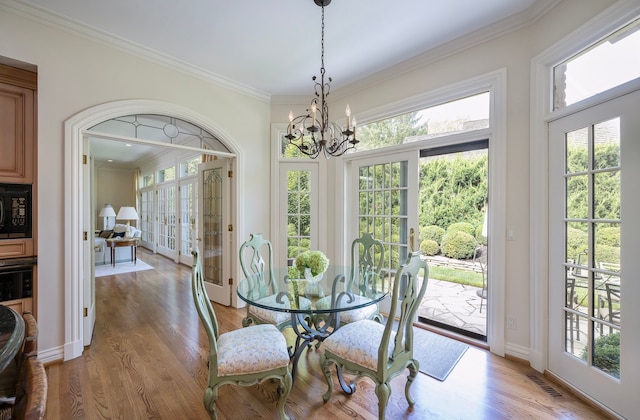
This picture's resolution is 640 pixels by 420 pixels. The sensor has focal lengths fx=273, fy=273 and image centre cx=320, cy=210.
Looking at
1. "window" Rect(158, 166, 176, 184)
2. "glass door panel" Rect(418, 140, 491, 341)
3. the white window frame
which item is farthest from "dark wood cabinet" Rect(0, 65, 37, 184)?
"glass door panel" Rect(418, 140, 491, 341)

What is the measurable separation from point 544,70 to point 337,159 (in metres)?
2.27

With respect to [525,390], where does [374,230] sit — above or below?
above

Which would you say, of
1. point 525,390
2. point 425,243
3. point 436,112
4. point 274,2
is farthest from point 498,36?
point 425,243

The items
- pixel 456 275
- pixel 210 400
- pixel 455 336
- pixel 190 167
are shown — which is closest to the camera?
pixel 210 400

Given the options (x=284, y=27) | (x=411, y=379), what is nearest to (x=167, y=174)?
(x=284, y=27)

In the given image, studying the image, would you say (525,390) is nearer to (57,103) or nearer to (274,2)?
(274,2)

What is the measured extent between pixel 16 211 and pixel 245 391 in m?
2.44

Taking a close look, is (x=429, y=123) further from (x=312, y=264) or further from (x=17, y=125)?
(x=17, y=125)

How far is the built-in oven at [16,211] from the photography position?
227 centimetres

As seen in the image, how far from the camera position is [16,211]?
2.32 m

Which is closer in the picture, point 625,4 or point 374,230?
point 625,4

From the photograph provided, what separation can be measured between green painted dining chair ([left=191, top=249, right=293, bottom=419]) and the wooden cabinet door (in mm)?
2009

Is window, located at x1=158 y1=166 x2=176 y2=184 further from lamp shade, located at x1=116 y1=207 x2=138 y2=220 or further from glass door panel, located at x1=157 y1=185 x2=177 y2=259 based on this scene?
lamp shade, located at x1=116 y1=207 x2=138 y2=220

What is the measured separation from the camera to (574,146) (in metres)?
2.06
